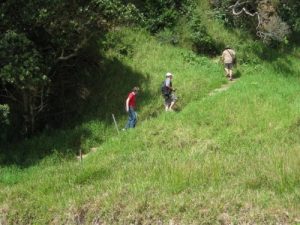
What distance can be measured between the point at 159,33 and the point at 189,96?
5.81 metres

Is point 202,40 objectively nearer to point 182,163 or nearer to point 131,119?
point 131,119

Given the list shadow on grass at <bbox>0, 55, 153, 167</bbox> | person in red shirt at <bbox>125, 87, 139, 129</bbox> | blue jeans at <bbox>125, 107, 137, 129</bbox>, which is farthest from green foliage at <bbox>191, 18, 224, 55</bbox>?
blue jeans at <bbox>125, 107, 137, 129</bbox>

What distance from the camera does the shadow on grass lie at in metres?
17.7

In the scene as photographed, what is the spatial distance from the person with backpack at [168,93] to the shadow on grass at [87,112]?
3.83ft

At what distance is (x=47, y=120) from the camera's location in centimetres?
2089

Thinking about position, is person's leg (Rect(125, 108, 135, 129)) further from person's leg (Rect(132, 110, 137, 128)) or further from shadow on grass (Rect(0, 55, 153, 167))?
shadow on grass (Rect(0, 55, 153, 167))

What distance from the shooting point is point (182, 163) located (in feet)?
36.7

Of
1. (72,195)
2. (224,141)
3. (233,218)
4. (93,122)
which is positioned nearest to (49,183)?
(72,195)

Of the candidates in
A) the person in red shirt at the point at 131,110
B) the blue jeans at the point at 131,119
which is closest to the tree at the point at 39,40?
the person in red shirt at the point at 131,110

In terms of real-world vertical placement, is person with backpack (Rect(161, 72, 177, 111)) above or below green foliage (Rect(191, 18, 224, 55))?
below

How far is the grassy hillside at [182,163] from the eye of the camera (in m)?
8.86

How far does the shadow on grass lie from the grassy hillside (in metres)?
0.12

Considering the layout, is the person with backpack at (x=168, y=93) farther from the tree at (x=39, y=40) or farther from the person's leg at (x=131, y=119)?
the tree at (x=39, y=40)

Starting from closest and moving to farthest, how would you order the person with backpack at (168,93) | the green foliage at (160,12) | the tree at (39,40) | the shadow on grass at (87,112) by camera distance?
1. the tree at (39,40)
2. the shadow on grass at (87,112)
3. the person with backpack at (168,93)
4. the green foliage at (160,12)
